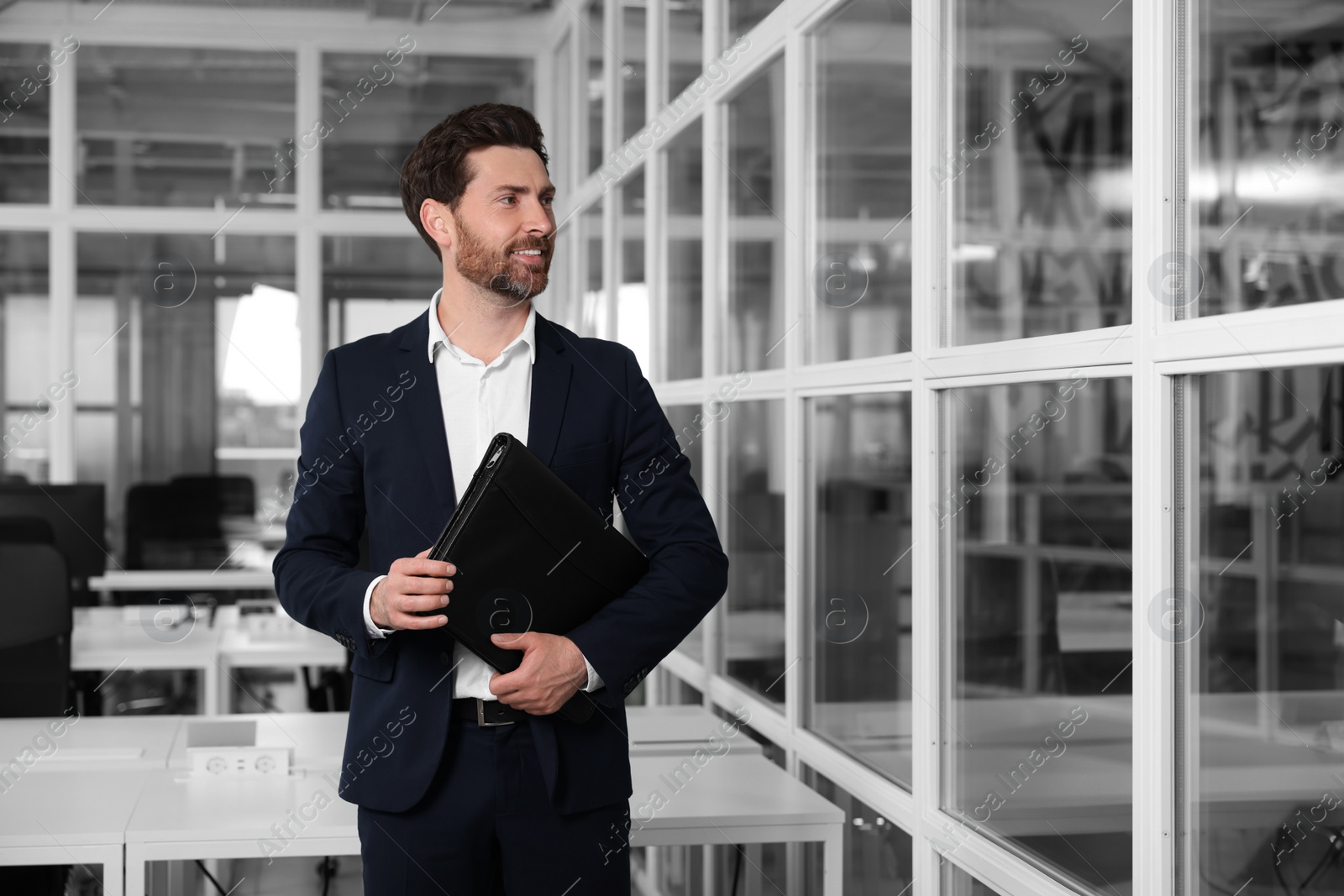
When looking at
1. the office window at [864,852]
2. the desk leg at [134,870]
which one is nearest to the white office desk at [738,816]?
the office window at [864,852]

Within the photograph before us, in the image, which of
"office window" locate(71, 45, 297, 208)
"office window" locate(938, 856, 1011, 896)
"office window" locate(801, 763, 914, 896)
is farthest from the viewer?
"office window" locate(71, 45, 297, 208)

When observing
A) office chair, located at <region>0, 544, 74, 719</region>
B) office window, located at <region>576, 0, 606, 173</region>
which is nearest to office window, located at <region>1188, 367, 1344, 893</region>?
office window, located at <region>576, 0, 606, 173</region>

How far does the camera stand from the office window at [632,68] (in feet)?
14.7

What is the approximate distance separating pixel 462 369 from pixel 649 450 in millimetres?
264

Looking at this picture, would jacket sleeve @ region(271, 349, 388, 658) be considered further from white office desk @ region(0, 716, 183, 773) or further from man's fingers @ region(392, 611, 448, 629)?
white office desk @ region(0, 716, 183, 773)

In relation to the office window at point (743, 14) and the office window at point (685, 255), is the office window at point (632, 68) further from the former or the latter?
the office window at point (743, 14)

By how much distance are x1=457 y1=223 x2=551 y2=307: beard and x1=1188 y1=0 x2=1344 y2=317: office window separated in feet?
2.42

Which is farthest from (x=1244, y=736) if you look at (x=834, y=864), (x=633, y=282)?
(x=633, y=282)

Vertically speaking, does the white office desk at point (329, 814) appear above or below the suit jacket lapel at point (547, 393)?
below

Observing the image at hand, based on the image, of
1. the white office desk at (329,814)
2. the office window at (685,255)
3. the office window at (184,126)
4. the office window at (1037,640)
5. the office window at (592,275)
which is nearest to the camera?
the office window at (1037,640)

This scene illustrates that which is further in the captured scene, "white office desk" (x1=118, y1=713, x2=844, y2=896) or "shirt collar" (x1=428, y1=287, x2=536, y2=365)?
"white office desk" (x1=118, y1=713, x2=844, y2=896)

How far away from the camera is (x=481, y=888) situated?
1.59 metres

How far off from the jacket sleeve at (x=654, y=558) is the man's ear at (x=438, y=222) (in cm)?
28

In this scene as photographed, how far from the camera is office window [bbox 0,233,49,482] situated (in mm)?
6246
